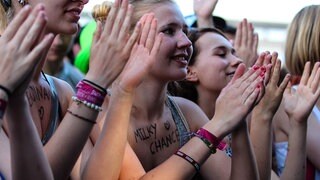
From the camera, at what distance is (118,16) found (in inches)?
93.6

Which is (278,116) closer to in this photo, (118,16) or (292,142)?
(292,142)

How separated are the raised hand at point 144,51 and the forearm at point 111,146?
12cm

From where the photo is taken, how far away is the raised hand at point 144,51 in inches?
104

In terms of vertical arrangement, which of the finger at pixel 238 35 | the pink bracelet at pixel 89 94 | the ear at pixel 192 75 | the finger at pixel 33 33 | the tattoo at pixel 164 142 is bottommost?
the tattoo at pixel 164 142

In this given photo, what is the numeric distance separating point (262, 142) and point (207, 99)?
557mm

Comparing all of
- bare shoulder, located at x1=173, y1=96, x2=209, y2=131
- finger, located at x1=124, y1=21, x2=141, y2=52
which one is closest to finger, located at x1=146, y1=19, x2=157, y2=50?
finger, located at x1=124, y1=21, x2=141, y2=52

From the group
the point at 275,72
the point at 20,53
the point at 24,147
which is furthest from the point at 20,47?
the point at 275,72

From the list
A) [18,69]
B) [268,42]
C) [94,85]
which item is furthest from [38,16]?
[268,42]

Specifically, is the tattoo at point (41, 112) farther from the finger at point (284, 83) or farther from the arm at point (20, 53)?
the finger at point (284, 83)

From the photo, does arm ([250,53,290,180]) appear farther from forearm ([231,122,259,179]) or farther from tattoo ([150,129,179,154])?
tattoo ([150,129,179,154])

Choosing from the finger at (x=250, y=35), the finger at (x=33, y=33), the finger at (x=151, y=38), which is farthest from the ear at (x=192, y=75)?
Result: the finger at (x=33, y=33)

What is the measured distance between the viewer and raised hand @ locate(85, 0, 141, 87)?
2297 millimetres

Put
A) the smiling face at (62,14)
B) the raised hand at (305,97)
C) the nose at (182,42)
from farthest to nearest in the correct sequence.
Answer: the raised hand at (305,97) < the nose at (182,42) < the smiling face at (62,14)

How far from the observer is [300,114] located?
11.0ft
